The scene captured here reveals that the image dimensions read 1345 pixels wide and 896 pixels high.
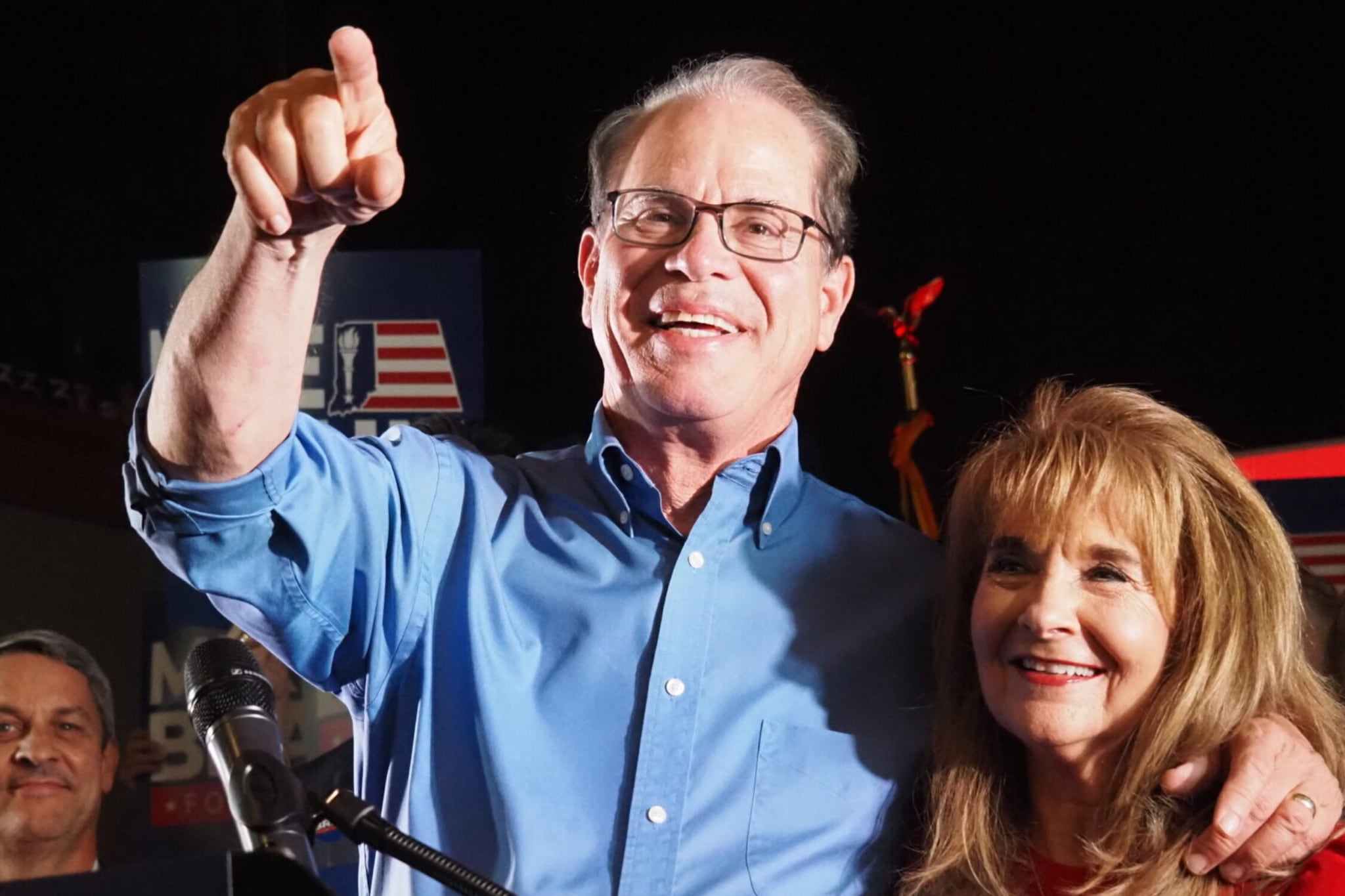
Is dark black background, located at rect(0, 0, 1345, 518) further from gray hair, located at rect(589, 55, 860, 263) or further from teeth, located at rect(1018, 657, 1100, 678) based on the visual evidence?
teeth, located at rect(1018, 657, 1100, 678)

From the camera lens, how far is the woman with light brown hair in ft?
5.21

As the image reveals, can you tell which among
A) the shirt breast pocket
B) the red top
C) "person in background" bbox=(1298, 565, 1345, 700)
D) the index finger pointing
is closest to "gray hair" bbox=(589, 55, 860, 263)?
the shirt breast pocket

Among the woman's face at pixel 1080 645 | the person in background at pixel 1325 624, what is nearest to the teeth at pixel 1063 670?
the woman's face at pixel 1080 645

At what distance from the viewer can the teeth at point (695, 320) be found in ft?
5.74

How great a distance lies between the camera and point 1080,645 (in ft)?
5.24

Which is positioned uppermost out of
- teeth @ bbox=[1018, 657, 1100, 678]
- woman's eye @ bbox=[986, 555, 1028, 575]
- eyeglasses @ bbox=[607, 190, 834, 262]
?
eyeglasses @ bbox=[607, 190, 834, 262]

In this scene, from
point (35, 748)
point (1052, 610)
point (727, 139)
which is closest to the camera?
point (1052, 610)

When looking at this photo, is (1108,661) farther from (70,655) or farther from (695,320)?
(70,655)

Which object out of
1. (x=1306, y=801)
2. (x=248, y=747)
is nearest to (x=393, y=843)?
(x=248, y=747)

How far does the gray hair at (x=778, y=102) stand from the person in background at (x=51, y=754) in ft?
7.43

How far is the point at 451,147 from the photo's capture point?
16.4 ft

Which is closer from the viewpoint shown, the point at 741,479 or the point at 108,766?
the point at 741,479

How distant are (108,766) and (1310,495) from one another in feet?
9.06

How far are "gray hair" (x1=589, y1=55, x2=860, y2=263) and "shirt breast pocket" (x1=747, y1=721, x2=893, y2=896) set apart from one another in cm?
64
